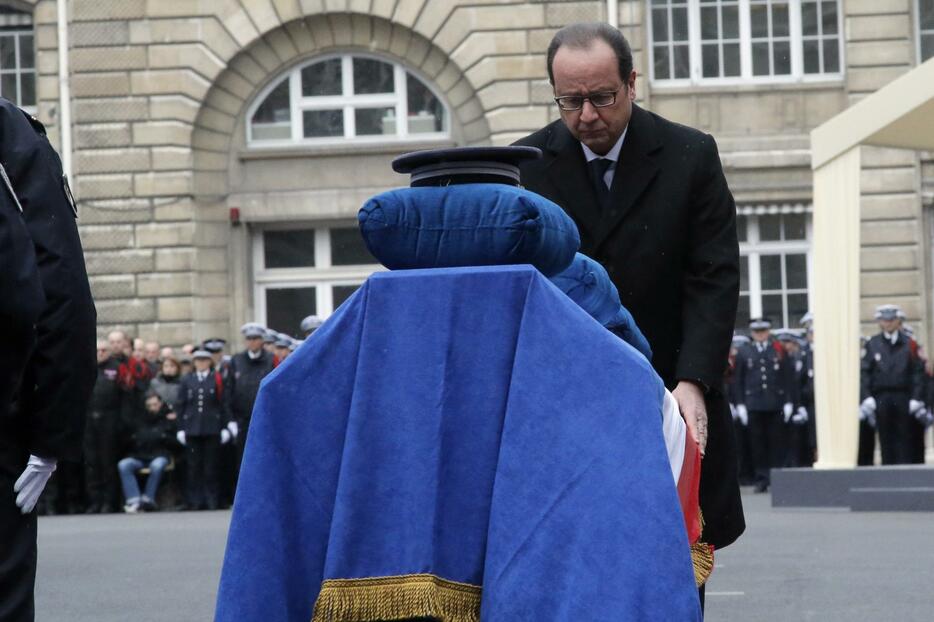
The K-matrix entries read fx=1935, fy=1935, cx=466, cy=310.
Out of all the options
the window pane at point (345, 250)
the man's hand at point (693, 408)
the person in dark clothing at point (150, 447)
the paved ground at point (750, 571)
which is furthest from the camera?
the window pane at point (345, 250)

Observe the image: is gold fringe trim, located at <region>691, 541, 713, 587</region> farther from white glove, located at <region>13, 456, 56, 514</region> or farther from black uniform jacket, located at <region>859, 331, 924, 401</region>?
black uniform jacket, located at <region>859, 331, 924, 401</region>

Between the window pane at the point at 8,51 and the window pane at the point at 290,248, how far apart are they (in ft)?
13.8

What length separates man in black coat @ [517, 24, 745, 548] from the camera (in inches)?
181

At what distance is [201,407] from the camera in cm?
1952

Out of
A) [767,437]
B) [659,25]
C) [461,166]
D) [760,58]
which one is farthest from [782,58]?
[461,166]

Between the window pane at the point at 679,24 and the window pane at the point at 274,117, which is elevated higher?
the window pane at the point at 679,24

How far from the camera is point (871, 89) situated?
82.5 feet

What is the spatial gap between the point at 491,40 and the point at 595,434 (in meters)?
22.5

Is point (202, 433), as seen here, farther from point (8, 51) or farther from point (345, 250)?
point (8, 51)

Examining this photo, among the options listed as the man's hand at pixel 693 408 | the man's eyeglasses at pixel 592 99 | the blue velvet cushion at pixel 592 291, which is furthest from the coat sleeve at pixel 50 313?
the man's hand at pixel 693 408

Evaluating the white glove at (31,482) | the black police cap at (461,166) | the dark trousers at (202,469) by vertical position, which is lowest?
the dark trousers at (202,469)

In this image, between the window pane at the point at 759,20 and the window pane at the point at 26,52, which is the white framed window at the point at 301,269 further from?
the window pane at the point at 759,20

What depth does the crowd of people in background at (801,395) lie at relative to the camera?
2022cm

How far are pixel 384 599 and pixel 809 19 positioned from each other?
75.7ft
